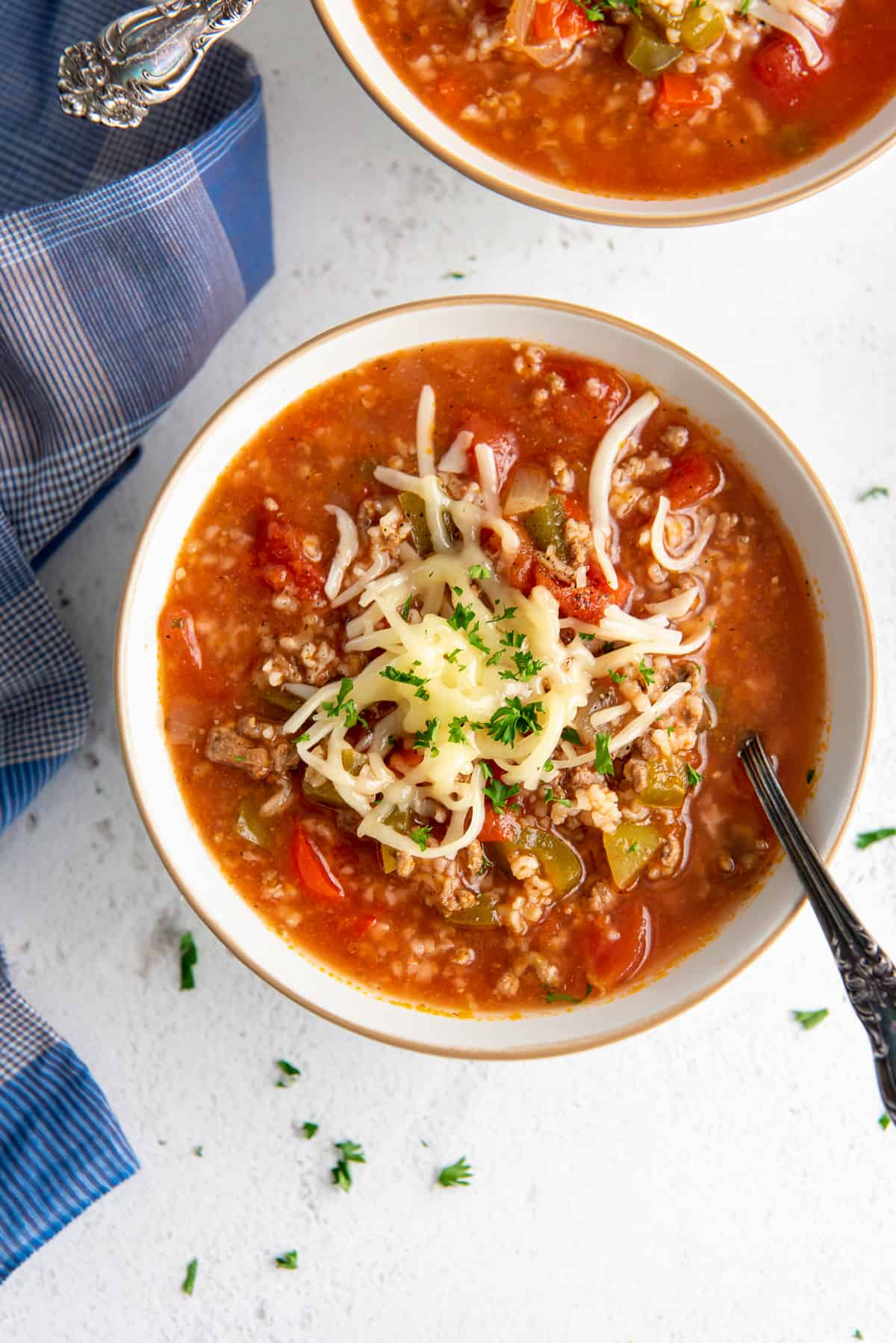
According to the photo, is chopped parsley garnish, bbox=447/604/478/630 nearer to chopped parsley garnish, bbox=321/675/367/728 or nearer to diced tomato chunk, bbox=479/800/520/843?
chopped parsley garnish, bbox=321/675/367/728

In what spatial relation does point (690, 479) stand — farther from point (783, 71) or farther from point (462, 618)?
point (783, 71)

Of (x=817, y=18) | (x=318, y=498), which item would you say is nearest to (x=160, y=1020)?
(x=318, y=498)

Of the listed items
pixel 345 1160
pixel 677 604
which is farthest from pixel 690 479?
pixel 345 1160

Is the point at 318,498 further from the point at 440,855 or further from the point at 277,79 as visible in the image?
the point at 277,79

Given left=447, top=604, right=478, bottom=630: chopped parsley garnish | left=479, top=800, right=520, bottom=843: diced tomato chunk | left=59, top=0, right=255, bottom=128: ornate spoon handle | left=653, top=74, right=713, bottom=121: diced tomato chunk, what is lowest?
left=479, top=800, right=520, bottom=843: diced tomato chunk

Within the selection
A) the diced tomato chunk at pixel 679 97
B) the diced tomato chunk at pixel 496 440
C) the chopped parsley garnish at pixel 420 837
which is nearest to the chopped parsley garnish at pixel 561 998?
the chopped parsley garnish at pixel 420 837

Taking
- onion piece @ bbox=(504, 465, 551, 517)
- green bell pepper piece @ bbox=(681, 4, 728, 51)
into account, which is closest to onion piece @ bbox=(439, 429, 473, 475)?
onion piece @ bbox=(504, 465, 551, 517)

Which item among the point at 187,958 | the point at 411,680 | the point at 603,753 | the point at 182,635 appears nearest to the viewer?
the point at 411,680

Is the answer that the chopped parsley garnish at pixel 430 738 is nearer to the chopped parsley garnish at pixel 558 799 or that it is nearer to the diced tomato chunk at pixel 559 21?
the chopped parsley garnish at pixel 558 799

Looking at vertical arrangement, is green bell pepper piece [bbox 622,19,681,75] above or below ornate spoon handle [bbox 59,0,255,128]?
above
